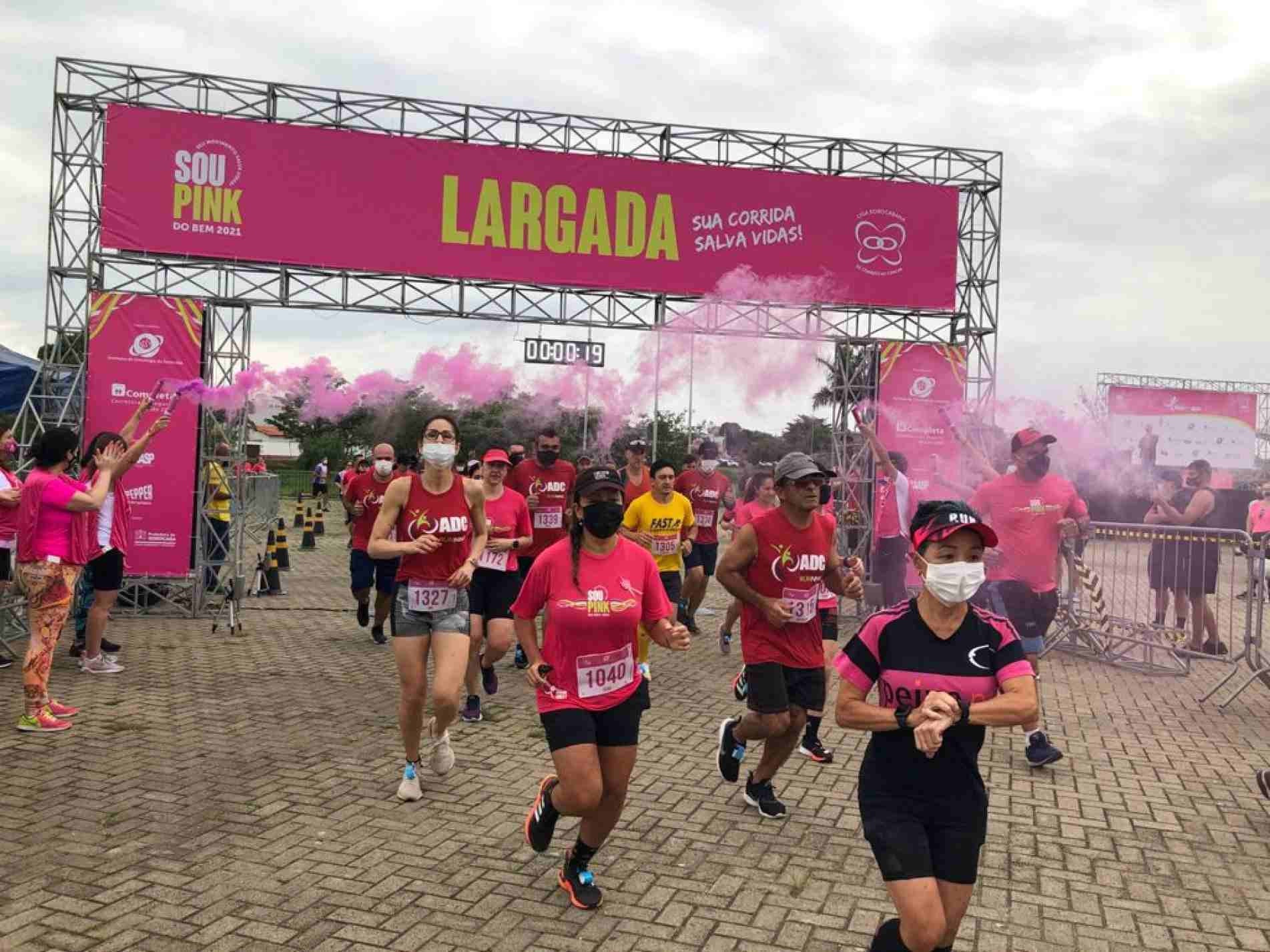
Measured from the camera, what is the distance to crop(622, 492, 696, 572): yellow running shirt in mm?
8945

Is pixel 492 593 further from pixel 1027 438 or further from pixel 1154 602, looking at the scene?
pixel 1154 602

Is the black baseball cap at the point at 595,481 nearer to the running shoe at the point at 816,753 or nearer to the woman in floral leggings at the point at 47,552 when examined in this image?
the running shoe at the point at 816,753

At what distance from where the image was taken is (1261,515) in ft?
47.1

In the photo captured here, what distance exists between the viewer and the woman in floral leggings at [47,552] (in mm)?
6781

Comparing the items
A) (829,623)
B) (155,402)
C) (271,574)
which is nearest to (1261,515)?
(829,623)

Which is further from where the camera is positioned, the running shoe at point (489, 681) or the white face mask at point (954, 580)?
the running shoe at point (489, 681)

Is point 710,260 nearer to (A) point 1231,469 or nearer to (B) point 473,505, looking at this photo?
(B) point 473,505

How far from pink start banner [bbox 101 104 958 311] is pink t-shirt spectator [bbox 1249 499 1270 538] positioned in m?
5.37

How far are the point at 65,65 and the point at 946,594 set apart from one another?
500 inches

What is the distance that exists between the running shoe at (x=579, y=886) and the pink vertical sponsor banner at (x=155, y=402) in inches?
359

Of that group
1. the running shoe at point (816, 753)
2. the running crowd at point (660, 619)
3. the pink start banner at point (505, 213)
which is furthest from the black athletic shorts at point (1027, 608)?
the pink start banner at point (505, 213)

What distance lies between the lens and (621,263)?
13938 mm

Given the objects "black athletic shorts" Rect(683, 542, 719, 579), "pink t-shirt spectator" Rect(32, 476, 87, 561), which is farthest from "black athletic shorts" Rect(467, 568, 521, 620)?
"black athletic shorts" Rect(683, 542, 719, 579)

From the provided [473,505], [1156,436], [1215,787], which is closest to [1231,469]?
[1156,436]
